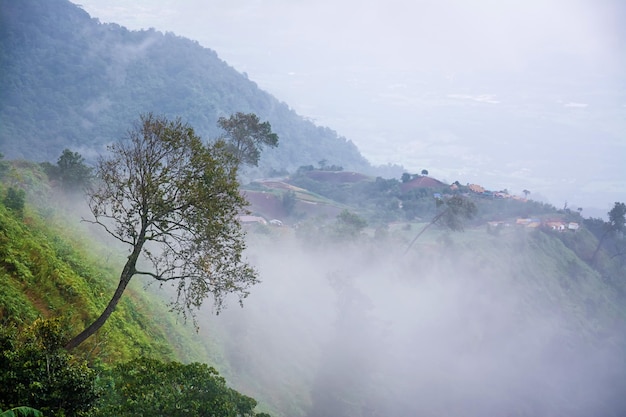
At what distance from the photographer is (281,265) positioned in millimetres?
58719

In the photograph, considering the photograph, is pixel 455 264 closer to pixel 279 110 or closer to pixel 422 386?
pixel 422 386

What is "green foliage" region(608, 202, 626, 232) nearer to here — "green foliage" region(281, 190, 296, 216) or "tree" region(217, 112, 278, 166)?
"green foliage" region(281, 190, 296, 216)

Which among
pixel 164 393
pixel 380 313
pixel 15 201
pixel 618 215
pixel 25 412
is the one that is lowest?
pixel 380 313

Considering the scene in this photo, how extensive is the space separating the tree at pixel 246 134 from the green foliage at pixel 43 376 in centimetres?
3067

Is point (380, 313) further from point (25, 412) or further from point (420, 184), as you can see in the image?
point (420, 184)

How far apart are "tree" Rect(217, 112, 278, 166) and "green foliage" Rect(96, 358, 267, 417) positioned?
2898 centimetres

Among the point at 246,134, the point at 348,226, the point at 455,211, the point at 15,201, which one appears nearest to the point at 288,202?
the point at 348,226

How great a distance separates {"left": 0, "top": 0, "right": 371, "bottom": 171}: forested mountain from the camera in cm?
12294

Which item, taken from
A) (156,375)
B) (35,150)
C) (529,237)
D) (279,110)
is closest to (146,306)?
(156,375)

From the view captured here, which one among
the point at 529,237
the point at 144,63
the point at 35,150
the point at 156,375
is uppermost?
the point at 144,63

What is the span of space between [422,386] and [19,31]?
490ft

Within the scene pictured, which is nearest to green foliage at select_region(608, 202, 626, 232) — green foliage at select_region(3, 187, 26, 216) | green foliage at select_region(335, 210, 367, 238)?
green foliage at select_region(335, 210, 367, 238)

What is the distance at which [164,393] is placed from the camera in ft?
39.2

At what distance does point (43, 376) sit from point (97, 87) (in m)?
153
